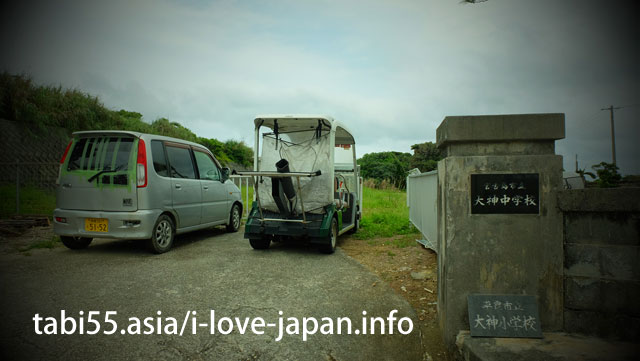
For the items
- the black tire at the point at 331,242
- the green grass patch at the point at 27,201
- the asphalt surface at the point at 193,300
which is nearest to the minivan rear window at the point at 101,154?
the asphalt surface at the point at 193,300

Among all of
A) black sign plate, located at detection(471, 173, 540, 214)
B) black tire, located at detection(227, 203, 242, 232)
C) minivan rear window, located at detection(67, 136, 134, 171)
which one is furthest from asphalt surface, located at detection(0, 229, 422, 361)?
black tire, located at detection(227, 203, 242, 232)

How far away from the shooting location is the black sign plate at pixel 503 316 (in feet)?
8.06

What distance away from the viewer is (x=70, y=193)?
5152 millimetres

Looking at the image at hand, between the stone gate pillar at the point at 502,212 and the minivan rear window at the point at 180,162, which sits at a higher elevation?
the minivan rear window at the point at 180,162

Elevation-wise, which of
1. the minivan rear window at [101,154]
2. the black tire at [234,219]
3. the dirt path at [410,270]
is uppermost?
the minivan rear window at [101,154]

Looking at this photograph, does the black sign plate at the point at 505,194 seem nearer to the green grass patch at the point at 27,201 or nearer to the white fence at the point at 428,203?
the white fence at the point at 428,203

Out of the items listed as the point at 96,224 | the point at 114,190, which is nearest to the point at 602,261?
the point at 114,190

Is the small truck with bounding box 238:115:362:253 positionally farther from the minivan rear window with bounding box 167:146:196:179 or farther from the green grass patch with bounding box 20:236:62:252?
the green grass patch with bounding box 20:236:62:252

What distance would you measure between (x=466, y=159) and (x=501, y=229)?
610mm

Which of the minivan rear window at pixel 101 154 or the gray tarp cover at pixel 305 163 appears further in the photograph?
the gray tarp cover at pixel 305 163

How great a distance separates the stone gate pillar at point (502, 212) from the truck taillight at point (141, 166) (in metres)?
4.48

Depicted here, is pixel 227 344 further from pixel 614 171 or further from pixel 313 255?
pixel 614 171

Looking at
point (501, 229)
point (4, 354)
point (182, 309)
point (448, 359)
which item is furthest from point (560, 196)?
point (4, 354)

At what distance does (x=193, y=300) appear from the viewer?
138 inches
